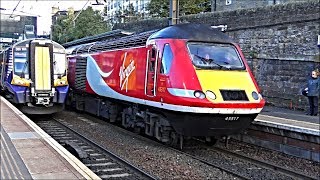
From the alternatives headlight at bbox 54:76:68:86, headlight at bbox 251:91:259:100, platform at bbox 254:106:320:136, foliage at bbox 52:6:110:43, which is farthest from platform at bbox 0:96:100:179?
foliage at bbox 52:6:110:43

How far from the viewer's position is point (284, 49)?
17.2 meters

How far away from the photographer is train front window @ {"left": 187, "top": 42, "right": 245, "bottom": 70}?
9859 mm

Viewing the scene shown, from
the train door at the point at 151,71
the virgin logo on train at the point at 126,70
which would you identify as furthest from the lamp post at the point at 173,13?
the train door at the point at 151,71

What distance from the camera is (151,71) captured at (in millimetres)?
10617

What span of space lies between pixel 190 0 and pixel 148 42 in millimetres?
17408

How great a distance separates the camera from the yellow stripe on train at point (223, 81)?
9359mm

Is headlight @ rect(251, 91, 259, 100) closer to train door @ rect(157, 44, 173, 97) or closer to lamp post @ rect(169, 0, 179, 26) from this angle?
train door @ rect(157, 44, 173, 97)

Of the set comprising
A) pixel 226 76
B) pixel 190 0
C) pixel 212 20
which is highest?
pixel 190 0

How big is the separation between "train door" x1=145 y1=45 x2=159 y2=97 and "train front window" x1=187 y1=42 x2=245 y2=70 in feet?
3.11

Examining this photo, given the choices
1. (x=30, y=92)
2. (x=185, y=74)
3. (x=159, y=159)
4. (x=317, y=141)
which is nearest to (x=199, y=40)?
(x=185, y=74)

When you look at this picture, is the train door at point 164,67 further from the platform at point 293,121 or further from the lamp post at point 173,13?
the lamp post at point 173,13

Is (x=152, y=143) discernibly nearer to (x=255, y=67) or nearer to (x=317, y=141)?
(x=317, y=141)

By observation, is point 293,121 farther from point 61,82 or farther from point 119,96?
point 61,82

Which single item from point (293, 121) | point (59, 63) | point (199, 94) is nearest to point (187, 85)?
point (199, 94)
